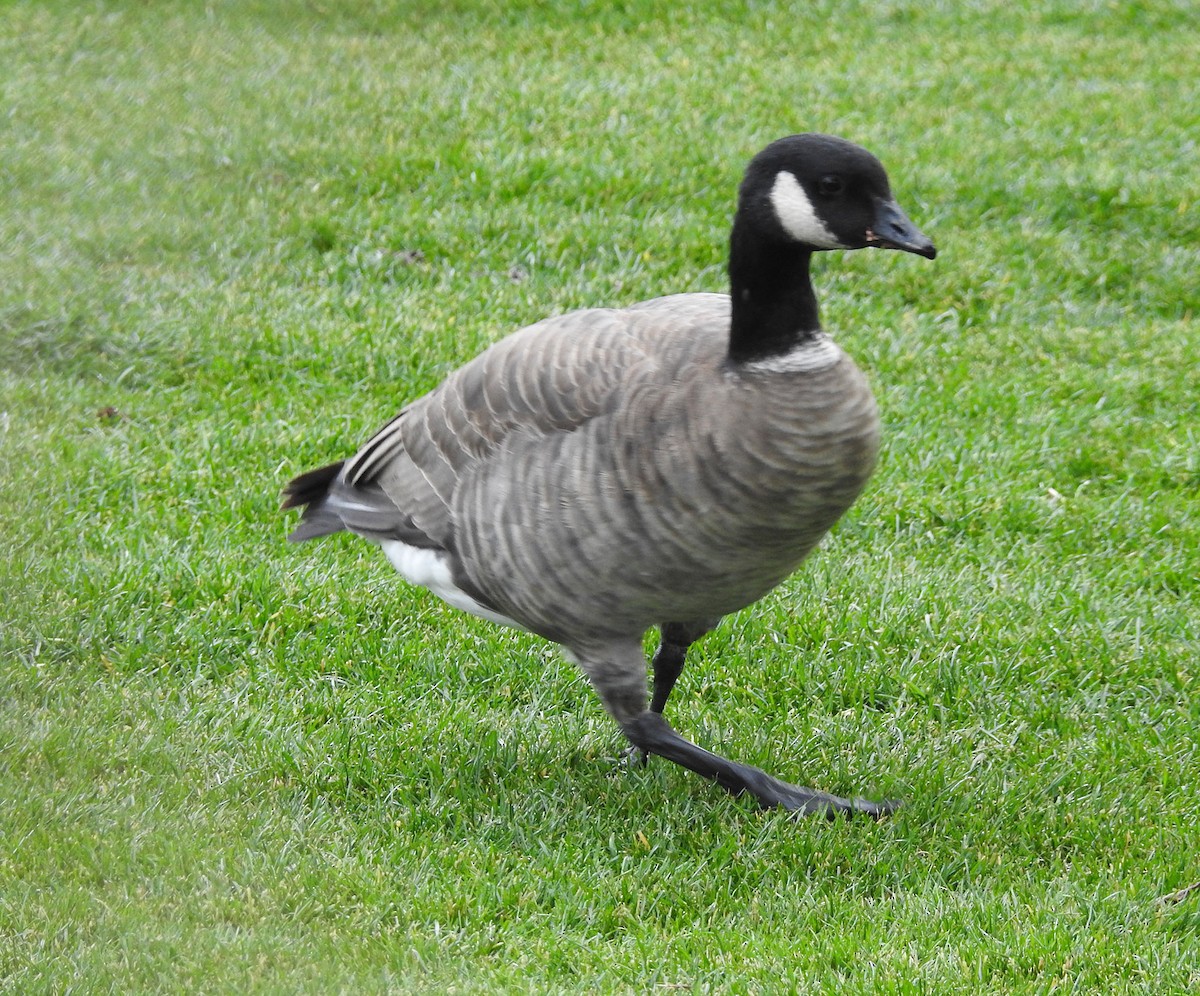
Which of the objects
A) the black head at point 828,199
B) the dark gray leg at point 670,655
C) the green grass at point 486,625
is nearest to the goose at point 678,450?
the black head at point 828,199

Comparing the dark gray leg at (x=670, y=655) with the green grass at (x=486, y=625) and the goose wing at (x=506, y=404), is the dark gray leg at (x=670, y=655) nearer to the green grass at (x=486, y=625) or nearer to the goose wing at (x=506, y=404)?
the green grass at (x=486, y=625)

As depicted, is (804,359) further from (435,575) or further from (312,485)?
(312,485)

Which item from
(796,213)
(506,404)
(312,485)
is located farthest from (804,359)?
(312,485)

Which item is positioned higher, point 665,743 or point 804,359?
point 804,359

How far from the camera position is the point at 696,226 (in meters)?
7.09

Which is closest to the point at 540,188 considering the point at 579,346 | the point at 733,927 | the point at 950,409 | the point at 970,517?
the point at 950,409

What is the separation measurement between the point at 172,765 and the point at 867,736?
2.02m

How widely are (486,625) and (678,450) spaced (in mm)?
1577

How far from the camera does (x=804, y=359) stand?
3.47 metres

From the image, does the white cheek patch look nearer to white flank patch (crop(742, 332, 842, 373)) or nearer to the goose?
the goose

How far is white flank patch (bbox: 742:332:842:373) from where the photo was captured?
3.44 m

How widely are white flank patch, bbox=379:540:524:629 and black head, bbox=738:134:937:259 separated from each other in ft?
4.36

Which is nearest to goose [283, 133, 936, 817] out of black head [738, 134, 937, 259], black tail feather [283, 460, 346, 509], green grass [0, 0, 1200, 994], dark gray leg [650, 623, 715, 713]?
black head [738, 134, 937, 259]

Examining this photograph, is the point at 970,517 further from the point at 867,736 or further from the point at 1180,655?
the point at 867,736
